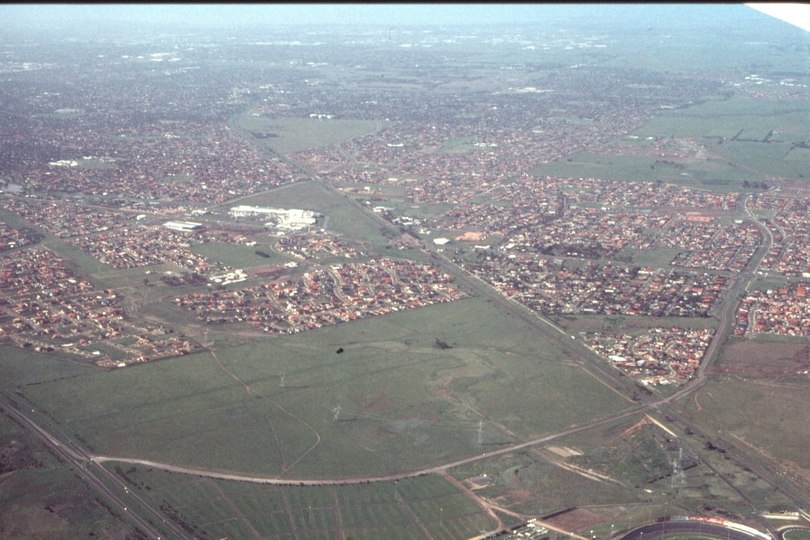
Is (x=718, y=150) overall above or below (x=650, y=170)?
above

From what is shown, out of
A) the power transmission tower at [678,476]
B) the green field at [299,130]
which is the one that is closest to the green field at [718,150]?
the green field at [299,130]

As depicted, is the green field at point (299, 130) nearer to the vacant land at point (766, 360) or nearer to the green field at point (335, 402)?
the green field at point (335, 402)

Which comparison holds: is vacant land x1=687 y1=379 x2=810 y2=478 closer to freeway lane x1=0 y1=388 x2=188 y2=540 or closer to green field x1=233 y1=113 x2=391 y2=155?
freeway lane x1=0 y1=388 x2=188 y2=540

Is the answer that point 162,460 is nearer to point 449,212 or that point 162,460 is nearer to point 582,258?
point 582,258

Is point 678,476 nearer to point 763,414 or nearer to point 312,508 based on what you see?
point 763,414

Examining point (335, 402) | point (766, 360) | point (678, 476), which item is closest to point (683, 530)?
point (678, 476)

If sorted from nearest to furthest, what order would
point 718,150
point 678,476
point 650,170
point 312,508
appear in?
point 312,508 < point 678,476 < point 650,170 < point 718,150

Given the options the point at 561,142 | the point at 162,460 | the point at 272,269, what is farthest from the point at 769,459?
the point at 561,142

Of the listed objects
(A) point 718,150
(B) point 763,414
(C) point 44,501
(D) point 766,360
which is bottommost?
(C) point 44,501
